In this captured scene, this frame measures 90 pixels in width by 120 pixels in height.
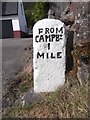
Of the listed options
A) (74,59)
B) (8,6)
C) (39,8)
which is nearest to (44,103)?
(74,59)

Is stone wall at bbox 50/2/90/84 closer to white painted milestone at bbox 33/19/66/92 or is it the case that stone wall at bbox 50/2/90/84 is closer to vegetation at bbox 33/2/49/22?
white painted milestone at bbox 33/19/66/92

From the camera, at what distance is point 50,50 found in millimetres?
8609

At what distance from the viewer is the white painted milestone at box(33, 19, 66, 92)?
855 cm

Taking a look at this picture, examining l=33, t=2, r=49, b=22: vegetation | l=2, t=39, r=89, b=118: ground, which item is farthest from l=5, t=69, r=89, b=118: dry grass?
l=33, t=2, r=49, b=22: vegetation

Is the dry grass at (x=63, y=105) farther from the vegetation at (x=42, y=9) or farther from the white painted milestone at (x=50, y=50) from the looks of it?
the vegetation at (x=42, y=9)

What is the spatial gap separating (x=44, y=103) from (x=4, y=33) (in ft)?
69.7

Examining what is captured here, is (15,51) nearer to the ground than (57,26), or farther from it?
nearer to the ground

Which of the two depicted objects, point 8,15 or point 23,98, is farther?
point 8,15

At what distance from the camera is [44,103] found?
7871 millimetres

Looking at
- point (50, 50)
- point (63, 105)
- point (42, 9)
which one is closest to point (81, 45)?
point (50, 50)

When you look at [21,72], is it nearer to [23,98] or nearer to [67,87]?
[23,98]

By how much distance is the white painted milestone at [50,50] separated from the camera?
28.1 feet

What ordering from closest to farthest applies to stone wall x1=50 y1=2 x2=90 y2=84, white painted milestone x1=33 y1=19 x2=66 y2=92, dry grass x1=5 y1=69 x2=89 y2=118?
dry grass x1=5 y1=69 x2=89 y2=118, stone wall x1=50 y1=2 x2=90 y2=84, white painted milestone x1=33 y1=19 x2=66 y2=92

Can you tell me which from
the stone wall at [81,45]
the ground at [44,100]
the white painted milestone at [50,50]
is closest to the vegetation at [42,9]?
the ground at [44,100]
